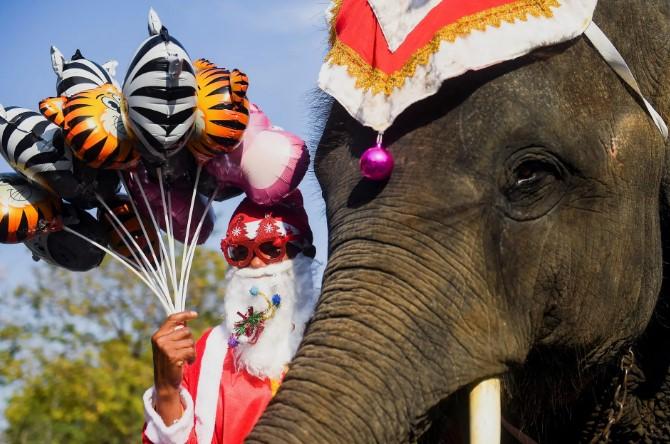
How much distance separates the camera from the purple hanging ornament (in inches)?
115

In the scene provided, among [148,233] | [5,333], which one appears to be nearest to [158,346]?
[148,233]

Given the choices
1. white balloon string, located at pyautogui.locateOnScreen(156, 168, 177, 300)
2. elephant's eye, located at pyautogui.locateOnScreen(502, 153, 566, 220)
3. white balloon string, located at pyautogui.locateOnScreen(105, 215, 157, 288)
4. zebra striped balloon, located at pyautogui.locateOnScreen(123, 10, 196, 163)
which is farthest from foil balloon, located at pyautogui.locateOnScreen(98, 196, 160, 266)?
elephant's eye, located at pyautogui.locateOnScreen(502, 153, 566, 220)

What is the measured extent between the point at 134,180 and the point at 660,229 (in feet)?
5.75

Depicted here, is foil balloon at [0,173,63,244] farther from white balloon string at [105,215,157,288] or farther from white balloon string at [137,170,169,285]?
white balloon string at [137,170,169,285]

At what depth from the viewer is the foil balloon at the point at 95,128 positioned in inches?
141

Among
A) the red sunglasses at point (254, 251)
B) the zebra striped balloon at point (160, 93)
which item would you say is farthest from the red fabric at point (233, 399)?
the zebra striped balloon at point (160, 93)

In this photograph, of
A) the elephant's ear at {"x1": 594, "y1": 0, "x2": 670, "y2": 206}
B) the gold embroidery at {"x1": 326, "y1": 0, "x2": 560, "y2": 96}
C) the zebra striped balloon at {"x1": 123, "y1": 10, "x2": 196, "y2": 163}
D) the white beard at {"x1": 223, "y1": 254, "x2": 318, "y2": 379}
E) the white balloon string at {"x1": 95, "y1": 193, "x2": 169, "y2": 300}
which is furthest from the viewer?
the white beard at {"x1": 223, "y1": 254, "x2": 318, "y2": 379}

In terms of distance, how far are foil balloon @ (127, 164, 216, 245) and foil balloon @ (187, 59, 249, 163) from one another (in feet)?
0.84

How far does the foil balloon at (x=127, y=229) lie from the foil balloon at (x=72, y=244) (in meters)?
0.03

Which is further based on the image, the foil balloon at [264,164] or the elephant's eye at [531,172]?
the foil balloon at [264,164]

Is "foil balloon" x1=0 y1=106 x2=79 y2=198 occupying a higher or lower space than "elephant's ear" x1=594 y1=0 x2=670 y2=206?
higher

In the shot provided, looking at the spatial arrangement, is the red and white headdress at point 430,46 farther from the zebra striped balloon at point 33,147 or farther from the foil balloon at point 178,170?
the zebra striped balloon at point 33,147

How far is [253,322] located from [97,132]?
1.05m

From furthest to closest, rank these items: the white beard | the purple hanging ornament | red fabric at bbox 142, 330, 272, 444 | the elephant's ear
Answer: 1. the white beard
2. red fabric at bbox 142, 330, 272, 444
3. the elephant's ear
4. the purple hanging ornament
